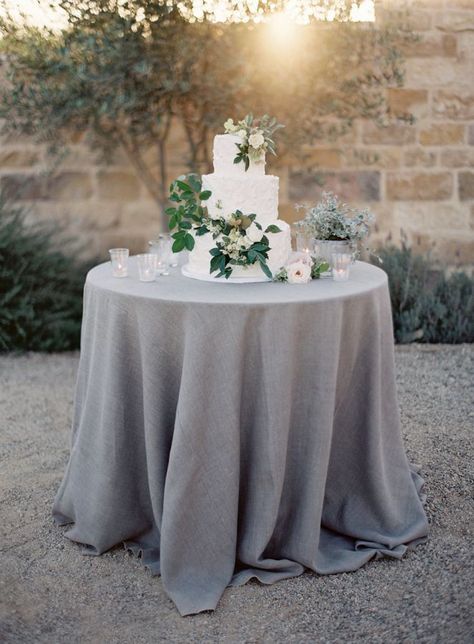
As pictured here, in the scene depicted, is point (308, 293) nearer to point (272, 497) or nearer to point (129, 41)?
point (272, 497)

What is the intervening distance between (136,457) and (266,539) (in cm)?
56

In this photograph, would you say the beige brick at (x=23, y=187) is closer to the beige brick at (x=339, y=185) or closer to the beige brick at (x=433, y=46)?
the beige brick at (x=339, y=185)

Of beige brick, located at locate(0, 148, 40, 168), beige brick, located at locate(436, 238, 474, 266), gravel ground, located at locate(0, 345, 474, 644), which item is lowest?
gravel ground, located at locate(0, 345, 474, 644)

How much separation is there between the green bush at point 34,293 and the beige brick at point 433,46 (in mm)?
3226

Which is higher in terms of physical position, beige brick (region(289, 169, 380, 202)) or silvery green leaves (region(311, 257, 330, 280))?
beige brick (region(289, 169, 380, 202))

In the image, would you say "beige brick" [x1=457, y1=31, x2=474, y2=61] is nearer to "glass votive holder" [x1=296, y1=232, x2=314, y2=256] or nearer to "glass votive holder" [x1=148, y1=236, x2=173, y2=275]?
"glass votive holder" [x1=296, y1=232, x2=314, y2=256]

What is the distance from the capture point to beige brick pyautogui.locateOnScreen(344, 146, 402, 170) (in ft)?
21.4

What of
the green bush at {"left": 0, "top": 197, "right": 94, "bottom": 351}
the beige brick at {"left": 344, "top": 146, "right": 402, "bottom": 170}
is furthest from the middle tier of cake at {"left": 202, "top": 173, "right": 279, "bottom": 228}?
the beige brick at {"left": 344, "top": 146, "right": 402, "bottom": 170}

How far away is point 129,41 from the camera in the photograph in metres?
5.35

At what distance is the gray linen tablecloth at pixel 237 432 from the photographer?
2.61 metres

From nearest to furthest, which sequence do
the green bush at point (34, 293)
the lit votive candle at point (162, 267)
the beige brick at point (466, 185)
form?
the lit votive candle at point (162, 267) < the green bush at point (34, 293) < the beige brick at point (466, 185)

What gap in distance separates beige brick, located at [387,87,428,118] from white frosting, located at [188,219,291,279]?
3.83 meters

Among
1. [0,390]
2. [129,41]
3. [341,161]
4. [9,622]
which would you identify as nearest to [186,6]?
[129,41]

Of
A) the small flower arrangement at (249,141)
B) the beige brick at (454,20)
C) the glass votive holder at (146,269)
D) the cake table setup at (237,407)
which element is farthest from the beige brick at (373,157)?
the glass votive holder at (146,269)
